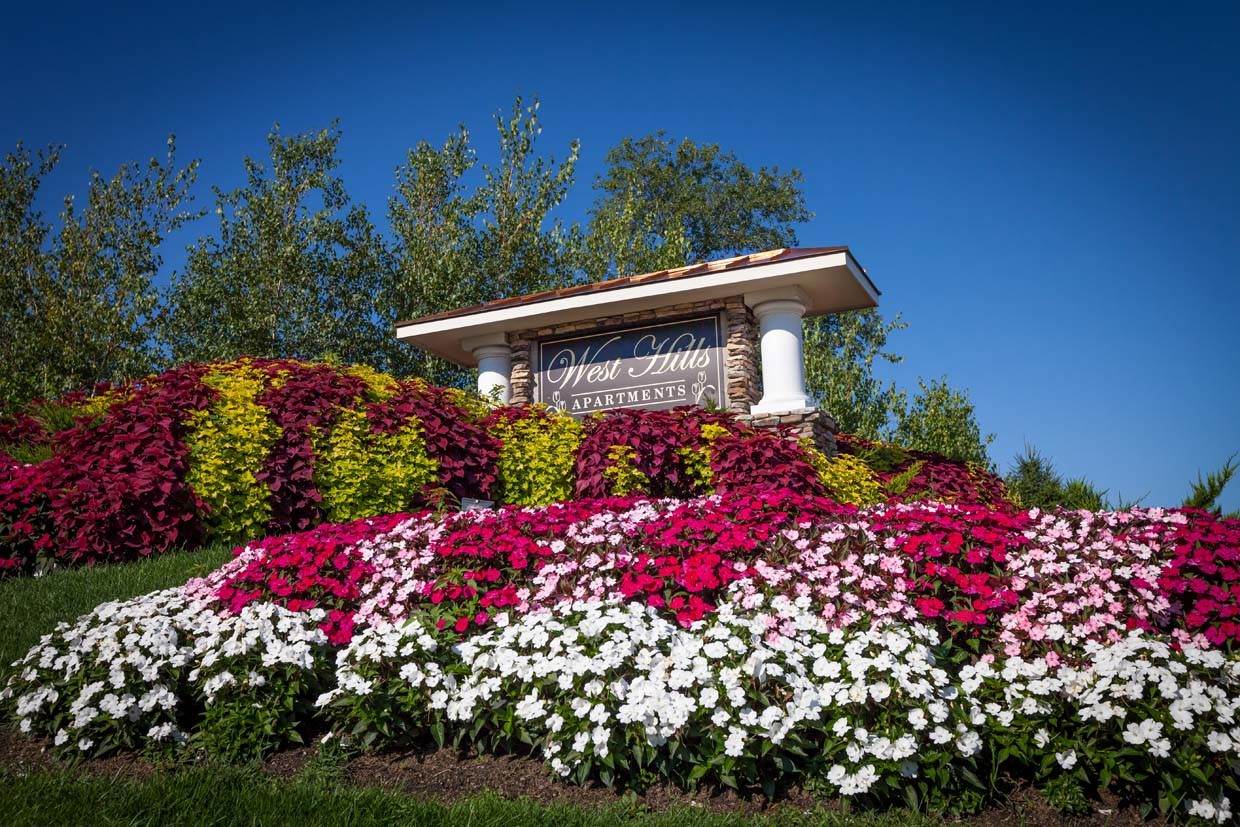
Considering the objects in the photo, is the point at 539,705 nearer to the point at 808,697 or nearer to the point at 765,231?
the point at 808,697

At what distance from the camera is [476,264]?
18.4m

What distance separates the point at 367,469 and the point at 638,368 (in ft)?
13.8

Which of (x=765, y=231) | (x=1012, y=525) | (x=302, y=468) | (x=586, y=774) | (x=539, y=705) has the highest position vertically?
(x=765, y=231)

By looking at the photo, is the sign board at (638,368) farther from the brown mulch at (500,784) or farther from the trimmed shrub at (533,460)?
the brown mulch at (500,784)

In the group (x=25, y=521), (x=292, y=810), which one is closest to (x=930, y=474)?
(x=292, y=810)

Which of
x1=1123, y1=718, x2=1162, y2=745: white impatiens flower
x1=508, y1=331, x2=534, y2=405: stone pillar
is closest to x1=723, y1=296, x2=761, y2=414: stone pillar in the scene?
x1=508, y1=331, x2=534, y2=405: stone pillar

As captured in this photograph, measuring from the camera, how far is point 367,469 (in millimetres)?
7199

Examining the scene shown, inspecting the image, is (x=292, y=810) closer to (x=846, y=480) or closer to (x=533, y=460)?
(x=533, y=460)

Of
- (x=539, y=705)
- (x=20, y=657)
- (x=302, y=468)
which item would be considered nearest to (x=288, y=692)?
(x=539, y=705)

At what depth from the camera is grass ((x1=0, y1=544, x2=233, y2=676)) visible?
495 cm

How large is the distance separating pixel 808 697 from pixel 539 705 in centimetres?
103

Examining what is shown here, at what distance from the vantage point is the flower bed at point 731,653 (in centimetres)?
337

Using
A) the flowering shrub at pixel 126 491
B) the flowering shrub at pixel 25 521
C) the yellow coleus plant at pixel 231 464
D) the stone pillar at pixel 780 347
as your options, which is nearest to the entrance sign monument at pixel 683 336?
the stone pillar at pixel 780 347

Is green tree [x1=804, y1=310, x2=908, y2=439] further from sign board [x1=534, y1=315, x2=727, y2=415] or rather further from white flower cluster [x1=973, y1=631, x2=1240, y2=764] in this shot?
white flower cluster [x1=973, y1=631, x2=1240, y2=764]
